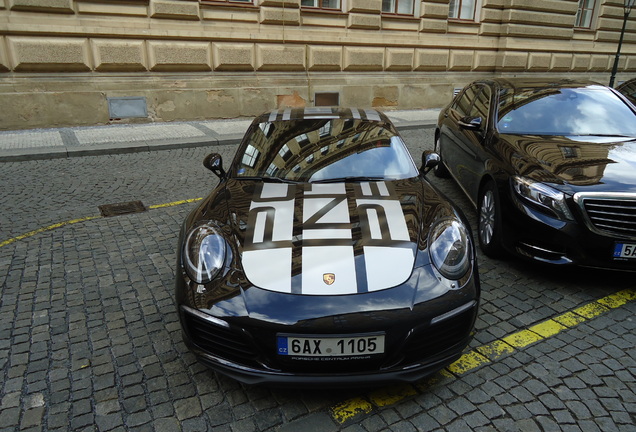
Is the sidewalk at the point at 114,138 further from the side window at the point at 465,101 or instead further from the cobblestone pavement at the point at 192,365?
the side window at the point at 465,101

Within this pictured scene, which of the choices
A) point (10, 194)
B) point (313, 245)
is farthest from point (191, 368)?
point (10, 194)

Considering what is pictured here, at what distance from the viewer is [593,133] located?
14.7ft

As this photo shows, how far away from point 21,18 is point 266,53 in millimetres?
5086

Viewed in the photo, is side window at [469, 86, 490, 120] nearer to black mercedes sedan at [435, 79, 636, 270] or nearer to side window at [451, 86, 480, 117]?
black mercedes sedan at [435, 79, 636, 270]

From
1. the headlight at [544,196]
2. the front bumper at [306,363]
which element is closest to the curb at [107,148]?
the headlight at [544,196]

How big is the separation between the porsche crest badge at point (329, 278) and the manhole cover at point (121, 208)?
372 cm

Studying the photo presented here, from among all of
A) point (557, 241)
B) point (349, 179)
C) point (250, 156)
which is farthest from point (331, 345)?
point (557, 241)

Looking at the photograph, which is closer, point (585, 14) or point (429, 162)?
point (429, 162)

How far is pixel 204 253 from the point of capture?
2.66 m

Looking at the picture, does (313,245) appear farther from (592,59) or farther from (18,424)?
(592,59)

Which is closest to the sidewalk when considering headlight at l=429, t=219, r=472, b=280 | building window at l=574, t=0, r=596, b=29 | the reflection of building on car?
the reflection of building on car

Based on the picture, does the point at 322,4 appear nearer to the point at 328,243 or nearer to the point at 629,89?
the point at 629,89

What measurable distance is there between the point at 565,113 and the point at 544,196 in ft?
5.26

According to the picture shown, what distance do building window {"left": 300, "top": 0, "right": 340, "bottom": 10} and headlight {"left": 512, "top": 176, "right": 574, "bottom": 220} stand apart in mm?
9707
